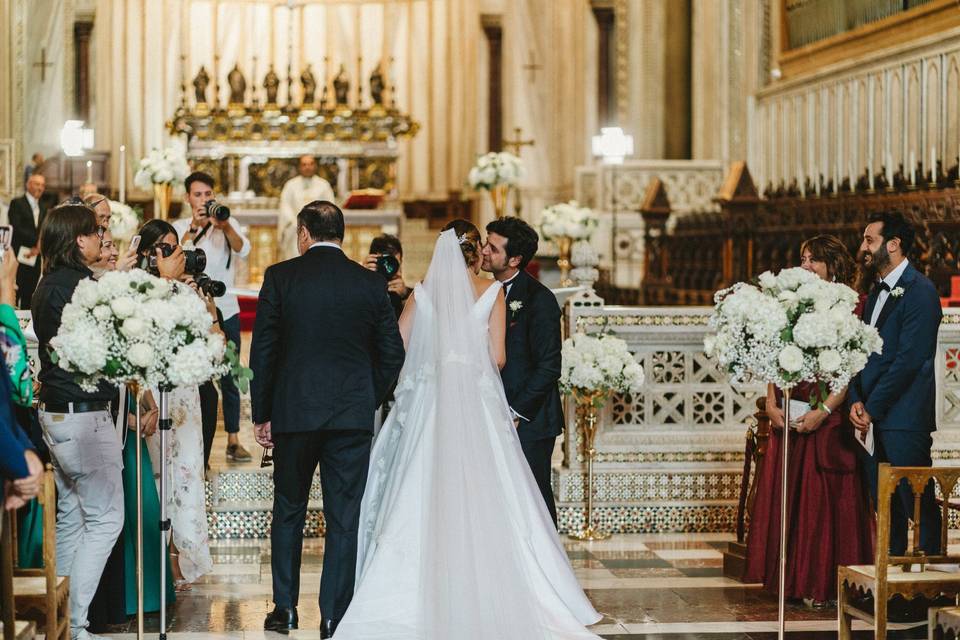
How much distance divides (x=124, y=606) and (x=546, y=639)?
2.00 m

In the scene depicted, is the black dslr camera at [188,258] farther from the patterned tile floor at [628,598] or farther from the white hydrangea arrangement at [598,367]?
the white hydrangea arrangement at [598,367]

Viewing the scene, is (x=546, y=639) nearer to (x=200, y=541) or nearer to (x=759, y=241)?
(x=200, y=541)

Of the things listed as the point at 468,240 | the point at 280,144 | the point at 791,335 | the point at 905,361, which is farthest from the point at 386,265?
the point at 280,144

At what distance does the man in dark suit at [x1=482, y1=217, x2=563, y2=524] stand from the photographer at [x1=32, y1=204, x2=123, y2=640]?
1.90 meters

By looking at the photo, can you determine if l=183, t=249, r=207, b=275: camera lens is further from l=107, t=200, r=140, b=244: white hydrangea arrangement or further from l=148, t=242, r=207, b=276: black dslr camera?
l=107, t=200, r=140, b=244: white hydrangea arrangement

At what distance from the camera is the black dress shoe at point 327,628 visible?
6.12 m

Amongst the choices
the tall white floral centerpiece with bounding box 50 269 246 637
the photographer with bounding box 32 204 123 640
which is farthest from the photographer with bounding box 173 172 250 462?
the tall white floral centerpiece with bounding box 50 269 246 637

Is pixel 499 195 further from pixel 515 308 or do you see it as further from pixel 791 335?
pixel 791 335

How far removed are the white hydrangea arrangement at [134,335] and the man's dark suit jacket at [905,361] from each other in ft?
10.1

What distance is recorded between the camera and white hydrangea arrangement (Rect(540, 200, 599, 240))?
51.5ft

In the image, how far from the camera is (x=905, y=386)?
21.7 ft

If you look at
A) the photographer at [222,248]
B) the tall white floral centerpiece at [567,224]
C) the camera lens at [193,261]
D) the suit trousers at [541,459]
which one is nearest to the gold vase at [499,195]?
the tall white floral centerpiece at [567,224]

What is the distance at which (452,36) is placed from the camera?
23.2 metres

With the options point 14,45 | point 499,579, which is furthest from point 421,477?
point 14,45
